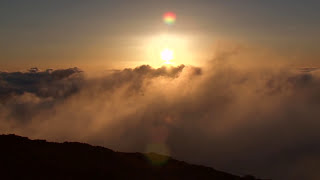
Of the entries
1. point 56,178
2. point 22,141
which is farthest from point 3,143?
point 56,178

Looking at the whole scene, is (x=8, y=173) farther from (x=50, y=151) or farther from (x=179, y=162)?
(x=179, y=162)

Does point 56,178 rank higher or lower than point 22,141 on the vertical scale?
lower

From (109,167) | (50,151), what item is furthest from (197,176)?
(50,151)

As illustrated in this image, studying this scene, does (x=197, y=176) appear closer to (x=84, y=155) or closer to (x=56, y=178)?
(x=84, y=155)

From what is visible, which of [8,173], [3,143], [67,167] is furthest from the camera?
[3,143]

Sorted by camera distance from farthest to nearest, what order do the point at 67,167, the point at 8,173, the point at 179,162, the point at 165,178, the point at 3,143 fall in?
1. the point at 179,162
2. the point at 3,143
3. the point at 165,178
4. the point at 67,167
5. the point at 8,173

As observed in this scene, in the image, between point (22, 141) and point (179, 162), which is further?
point (179, 162)
